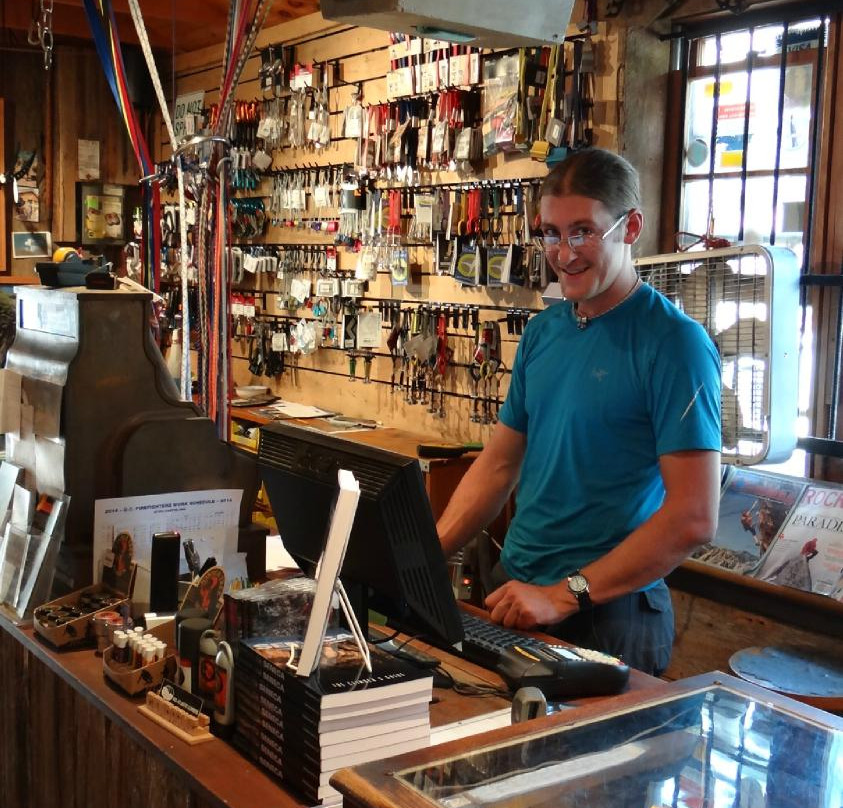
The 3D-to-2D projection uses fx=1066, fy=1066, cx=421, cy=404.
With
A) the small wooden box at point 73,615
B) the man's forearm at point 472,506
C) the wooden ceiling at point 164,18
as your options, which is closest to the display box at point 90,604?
the small wooden box at point 73,615

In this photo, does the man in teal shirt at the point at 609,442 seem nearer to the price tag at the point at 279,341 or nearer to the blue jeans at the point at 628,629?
the blue jeans at the point at 628,629

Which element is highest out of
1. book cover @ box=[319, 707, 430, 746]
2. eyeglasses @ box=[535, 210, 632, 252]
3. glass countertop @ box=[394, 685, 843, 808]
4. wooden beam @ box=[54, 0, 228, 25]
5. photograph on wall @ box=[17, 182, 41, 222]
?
wooden beam @ box=[54, 0, 228, 25]

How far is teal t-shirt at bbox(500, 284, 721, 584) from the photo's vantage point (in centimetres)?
212

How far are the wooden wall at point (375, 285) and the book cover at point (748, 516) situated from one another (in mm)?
1099

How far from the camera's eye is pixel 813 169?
11.5 ft

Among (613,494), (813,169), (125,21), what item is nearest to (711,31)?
(813,169)

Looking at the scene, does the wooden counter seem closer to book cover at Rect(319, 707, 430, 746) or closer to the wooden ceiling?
book cover at Rect(319, 707, 430, 746)

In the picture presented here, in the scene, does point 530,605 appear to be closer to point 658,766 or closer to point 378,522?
point 378,522

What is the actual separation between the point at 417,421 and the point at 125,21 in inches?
132

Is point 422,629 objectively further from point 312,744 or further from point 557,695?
point 312,744

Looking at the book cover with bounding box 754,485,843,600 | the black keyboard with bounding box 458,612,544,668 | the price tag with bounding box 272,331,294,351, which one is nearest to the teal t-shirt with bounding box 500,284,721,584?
the black keyboard with bounding box 458,612,544,668

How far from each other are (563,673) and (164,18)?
213 inches

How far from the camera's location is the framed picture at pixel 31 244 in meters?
7.04

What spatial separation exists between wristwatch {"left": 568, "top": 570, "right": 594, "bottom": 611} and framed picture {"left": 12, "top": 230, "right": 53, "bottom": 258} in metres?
5.85
